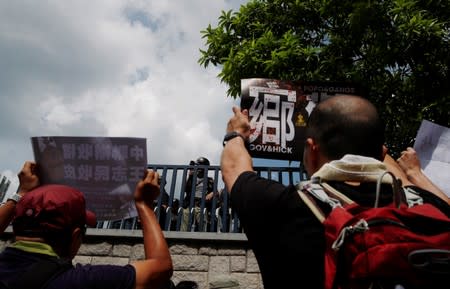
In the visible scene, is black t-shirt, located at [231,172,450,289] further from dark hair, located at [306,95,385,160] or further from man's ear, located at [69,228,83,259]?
man's ear, located at [69,228,83,259]

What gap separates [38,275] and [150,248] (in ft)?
1.48

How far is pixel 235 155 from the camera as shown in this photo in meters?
1.61

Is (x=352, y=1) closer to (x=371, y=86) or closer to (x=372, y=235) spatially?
(x=371, y=86)

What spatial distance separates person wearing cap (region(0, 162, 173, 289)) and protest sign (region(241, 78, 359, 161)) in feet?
5.38

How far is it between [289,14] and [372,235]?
321 inches

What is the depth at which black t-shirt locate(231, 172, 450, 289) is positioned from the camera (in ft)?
4.02

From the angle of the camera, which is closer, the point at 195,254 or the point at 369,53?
the point at 195,254

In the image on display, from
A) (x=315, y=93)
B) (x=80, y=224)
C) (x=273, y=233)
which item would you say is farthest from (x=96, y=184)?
(x=315, y=93)

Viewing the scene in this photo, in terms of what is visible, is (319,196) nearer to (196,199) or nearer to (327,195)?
(327,195)

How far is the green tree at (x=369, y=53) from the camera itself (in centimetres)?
698

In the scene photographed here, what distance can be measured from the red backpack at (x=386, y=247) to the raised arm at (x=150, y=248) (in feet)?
2.71

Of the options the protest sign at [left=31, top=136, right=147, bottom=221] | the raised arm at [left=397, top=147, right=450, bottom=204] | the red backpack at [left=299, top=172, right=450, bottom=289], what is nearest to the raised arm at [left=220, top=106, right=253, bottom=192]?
the red backpack at [left=299, top=172, right=450, bottom=289]

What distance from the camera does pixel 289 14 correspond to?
28.1ft

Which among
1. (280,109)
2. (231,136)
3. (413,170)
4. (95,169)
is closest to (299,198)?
(231,136)
